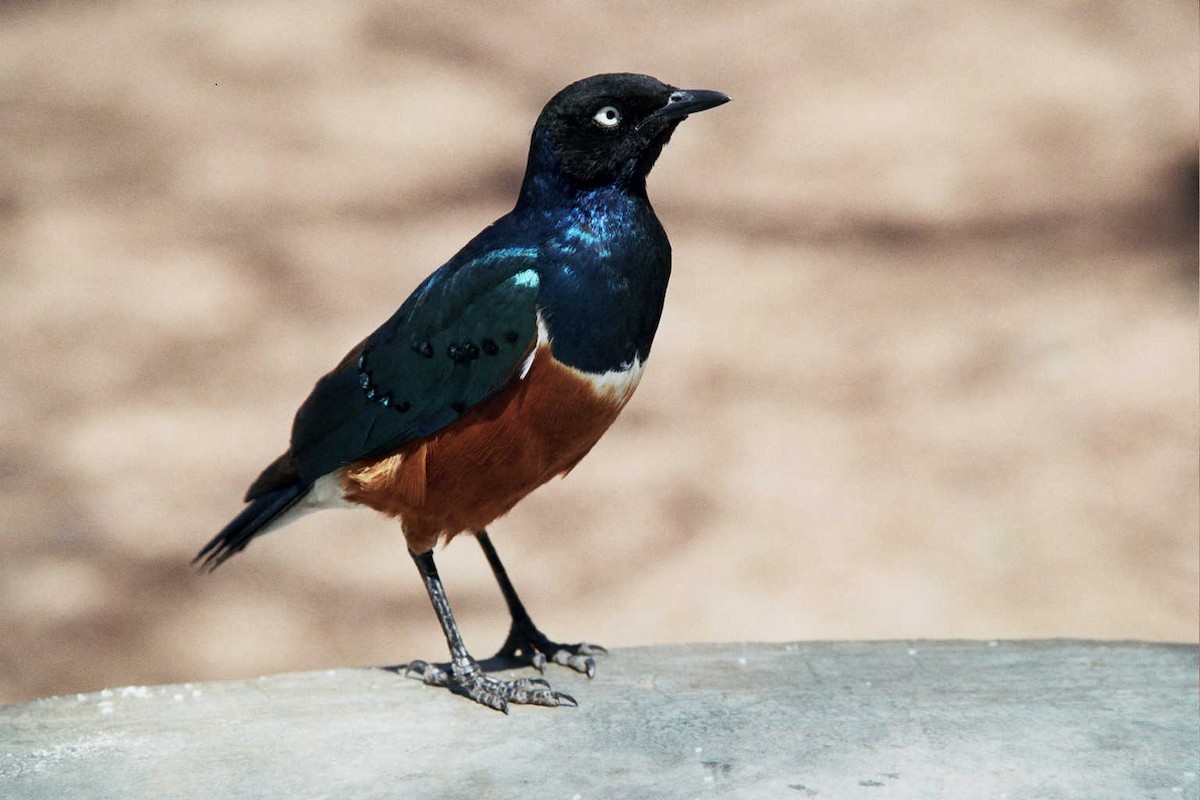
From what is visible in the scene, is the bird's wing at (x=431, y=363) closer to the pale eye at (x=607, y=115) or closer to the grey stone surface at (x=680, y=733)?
the pale eye at (x=607, y=115)

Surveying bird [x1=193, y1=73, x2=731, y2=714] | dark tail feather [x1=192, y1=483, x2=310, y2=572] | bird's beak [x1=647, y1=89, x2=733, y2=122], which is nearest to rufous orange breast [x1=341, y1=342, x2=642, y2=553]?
bird [x1=193, y1=73, x2=731, y2=714]

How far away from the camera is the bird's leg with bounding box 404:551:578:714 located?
123 inches

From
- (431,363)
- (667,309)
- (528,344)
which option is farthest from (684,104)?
(667,309)

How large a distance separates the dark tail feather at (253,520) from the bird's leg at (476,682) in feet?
1.15

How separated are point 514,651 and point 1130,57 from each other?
14.4ft

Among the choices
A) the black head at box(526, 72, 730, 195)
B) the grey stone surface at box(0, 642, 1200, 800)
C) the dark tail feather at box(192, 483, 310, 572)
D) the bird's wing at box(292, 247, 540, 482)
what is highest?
the black head at box(526, 72, 730, 195)

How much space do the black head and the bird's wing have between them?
213 mm

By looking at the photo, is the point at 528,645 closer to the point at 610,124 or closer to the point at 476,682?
the point at 476,682

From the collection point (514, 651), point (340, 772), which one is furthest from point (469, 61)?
point (340, 772)

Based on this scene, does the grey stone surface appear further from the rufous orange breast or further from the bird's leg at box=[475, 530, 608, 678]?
the rufous orange breast

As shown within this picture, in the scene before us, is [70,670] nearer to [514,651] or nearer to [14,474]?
[14,474]

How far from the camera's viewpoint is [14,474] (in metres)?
5.84

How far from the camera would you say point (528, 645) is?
11.4 feet

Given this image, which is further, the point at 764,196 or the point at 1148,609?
the point at 764,196
